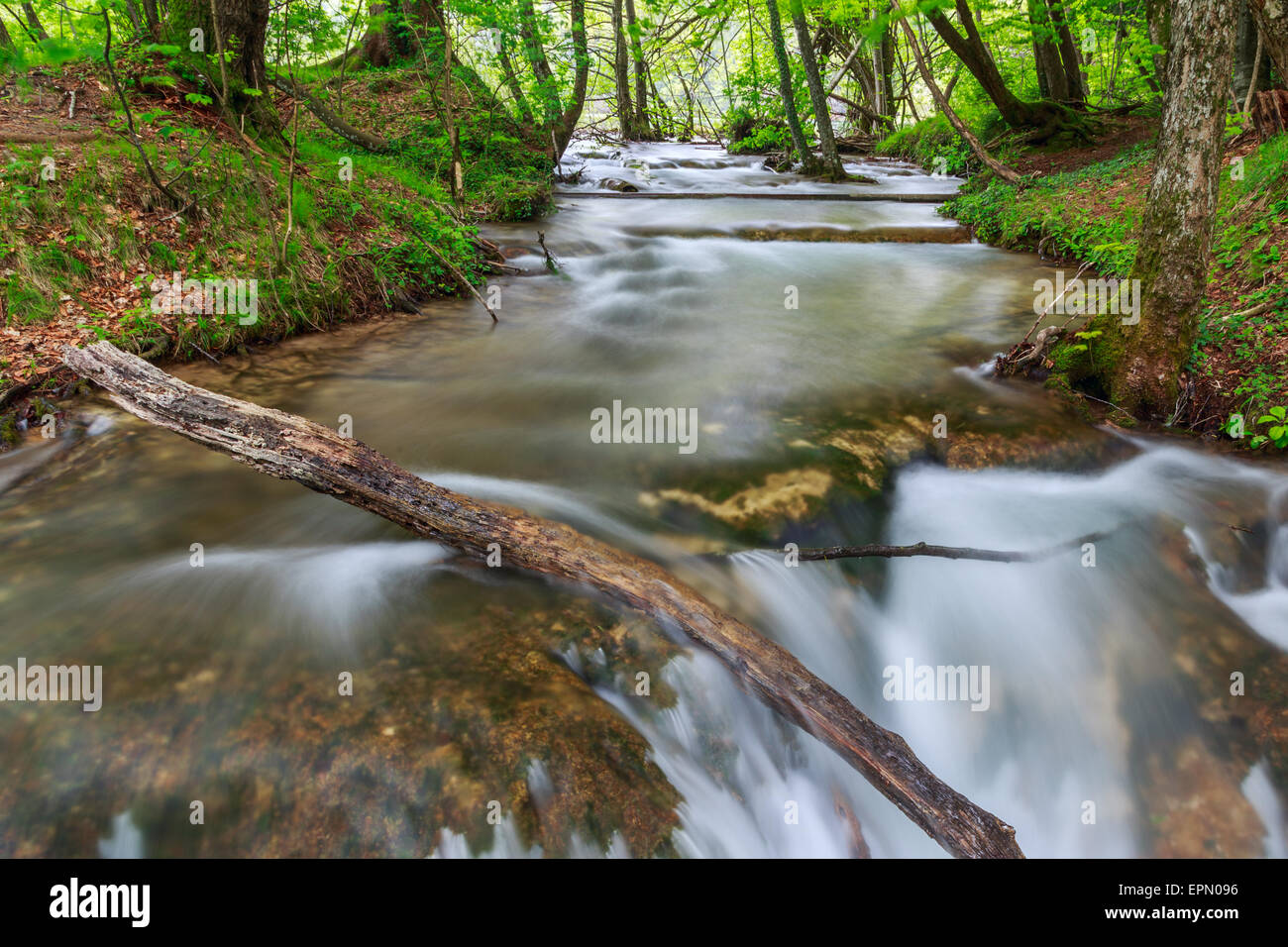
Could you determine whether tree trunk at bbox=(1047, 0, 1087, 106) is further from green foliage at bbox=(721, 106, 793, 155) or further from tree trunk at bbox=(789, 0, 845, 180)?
green foliage at bbox=(721, 106, 793, 155)

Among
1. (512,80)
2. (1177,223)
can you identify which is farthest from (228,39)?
(1177,223)

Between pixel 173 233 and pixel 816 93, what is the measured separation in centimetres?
1202

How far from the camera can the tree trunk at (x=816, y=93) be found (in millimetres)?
12078

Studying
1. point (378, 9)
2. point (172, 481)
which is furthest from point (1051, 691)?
point (378, 9)

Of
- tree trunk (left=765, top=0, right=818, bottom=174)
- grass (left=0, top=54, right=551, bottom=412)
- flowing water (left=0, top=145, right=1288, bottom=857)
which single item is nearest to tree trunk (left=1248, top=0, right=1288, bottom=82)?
flowing water (left=0, top=145, right=1288, bottom=857)

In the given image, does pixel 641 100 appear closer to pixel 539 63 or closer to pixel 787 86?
pixel 787 86

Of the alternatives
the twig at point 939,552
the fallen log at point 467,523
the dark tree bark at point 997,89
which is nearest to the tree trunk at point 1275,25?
the dark tree bark at point 997,89

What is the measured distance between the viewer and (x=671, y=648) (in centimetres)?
315

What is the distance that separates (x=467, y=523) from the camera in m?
3.34

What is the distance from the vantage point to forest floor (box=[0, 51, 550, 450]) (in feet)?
16.5

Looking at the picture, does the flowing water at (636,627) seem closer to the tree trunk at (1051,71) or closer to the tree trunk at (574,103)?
the tree trunk at (574,103)

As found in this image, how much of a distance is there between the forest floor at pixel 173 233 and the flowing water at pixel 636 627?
0.49 metres

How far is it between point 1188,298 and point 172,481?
6.75 meters

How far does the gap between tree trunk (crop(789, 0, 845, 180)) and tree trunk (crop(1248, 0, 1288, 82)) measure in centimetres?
670
